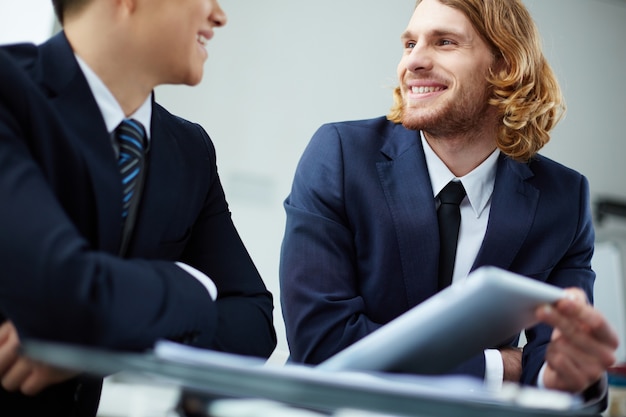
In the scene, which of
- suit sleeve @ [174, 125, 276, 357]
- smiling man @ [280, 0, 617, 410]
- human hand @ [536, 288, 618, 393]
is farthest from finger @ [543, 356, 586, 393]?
suit sleeve @ [174, 125, 276, 357]

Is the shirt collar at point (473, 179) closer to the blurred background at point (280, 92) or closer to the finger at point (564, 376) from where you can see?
the finger at point (564, 376)

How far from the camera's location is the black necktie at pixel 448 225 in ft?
5.70

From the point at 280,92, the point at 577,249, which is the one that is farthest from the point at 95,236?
the point at 280,92

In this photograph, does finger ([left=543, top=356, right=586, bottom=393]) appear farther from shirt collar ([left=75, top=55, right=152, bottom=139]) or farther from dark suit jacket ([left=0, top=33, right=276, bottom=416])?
shirt collar ([left=75, top=55, right=152, bottom=139])

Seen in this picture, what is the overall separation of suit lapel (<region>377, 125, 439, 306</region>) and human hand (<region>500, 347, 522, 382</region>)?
8.4 inches

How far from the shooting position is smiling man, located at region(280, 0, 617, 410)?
165cm

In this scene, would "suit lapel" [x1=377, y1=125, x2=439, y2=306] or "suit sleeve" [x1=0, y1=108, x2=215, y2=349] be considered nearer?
"suit sleeve" [x1=0, y1=108, x2=215, y2=349]

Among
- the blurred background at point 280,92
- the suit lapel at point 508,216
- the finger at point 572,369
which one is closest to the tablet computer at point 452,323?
the finger at point 572,369

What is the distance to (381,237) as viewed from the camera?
173cm

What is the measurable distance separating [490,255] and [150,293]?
1032 millimetres

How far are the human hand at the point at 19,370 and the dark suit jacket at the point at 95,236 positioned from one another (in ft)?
0.09

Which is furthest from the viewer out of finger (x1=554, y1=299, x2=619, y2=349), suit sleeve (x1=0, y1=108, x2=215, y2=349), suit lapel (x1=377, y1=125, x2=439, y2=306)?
suit lapel (x1=377, y1=125, x2=439, y2=306)

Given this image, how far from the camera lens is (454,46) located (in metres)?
2.07

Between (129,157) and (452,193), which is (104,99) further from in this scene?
(452,193)
